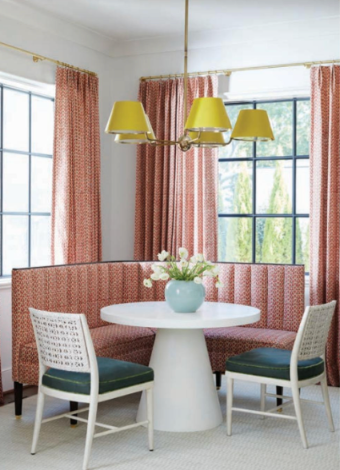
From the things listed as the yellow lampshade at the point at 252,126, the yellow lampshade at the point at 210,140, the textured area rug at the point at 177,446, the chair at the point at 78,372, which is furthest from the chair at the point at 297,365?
the yellow lampshade at the point at 210,140

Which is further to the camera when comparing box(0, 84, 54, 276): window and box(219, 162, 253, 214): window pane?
box(219, 162, 253, 214): window pane

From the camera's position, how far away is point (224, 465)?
12.3 ft

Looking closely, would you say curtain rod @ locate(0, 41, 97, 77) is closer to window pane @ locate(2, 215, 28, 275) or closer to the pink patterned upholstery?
window pane @ locate(2, 215, 28, 275)

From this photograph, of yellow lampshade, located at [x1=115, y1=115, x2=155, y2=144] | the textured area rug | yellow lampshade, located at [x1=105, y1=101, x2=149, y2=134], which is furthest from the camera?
yellow lampshade, located at [x1=115, y1=115, x2=155, y2=144]

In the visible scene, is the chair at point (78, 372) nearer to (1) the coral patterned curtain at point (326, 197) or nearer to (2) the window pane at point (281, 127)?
(1) the coral patterned curtain at point (326, 197)

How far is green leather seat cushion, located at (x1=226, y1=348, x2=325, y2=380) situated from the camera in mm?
4094

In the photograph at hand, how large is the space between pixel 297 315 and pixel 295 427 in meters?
1.12

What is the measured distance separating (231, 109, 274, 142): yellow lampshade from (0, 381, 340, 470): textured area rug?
192 cm

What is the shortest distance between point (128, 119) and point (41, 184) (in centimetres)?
206

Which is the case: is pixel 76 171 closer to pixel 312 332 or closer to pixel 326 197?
pixel 326 197

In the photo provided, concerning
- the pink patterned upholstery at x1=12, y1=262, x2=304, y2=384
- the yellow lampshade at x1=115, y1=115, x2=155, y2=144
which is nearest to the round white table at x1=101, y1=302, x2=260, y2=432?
the pink patterned upholstery at x1=12, y1=262, x2=304, y2=384

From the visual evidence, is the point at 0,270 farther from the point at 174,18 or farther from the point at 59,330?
the point at 174,18

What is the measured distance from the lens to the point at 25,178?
585 centimetres

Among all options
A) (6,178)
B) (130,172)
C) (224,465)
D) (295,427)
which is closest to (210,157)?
(130,172)
